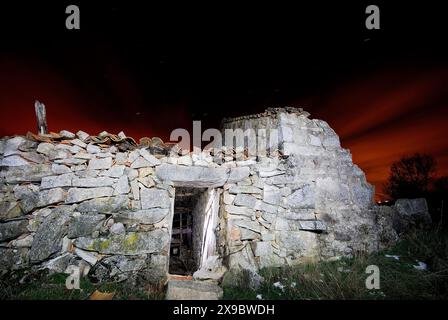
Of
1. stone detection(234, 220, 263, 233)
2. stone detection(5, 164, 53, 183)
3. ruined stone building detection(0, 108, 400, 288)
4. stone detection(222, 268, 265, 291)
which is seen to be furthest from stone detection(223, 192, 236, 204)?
stone detection(5, 164, 53, 183)

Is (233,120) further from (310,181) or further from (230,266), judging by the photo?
(230,266)

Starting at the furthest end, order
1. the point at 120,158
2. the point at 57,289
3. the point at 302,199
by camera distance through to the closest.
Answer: the point at 302,199 → the point at 120,158 → the point at 57,289

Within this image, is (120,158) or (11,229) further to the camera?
(120,158)

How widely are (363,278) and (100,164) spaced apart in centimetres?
504

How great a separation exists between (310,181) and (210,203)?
239cm

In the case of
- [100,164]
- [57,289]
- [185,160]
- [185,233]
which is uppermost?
[185,160]

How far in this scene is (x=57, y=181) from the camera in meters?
3.82

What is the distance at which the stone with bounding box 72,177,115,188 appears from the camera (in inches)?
152

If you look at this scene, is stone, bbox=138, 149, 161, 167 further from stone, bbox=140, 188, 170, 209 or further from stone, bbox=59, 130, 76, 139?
stone, bbox=59, 130, 76, 139

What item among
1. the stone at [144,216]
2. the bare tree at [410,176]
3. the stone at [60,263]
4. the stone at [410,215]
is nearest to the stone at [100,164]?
the stone at [144,216]

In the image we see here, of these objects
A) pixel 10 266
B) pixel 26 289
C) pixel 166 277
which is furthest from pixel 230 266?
pixel 10 266

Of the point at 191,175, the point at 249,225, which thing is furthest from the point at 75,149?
the point at 249,225

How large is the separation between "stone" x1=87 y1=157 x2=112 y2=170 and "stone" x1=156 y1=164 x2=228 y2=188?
0.90m

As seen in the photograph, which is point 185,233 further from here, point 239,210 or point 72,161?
point 72,161
